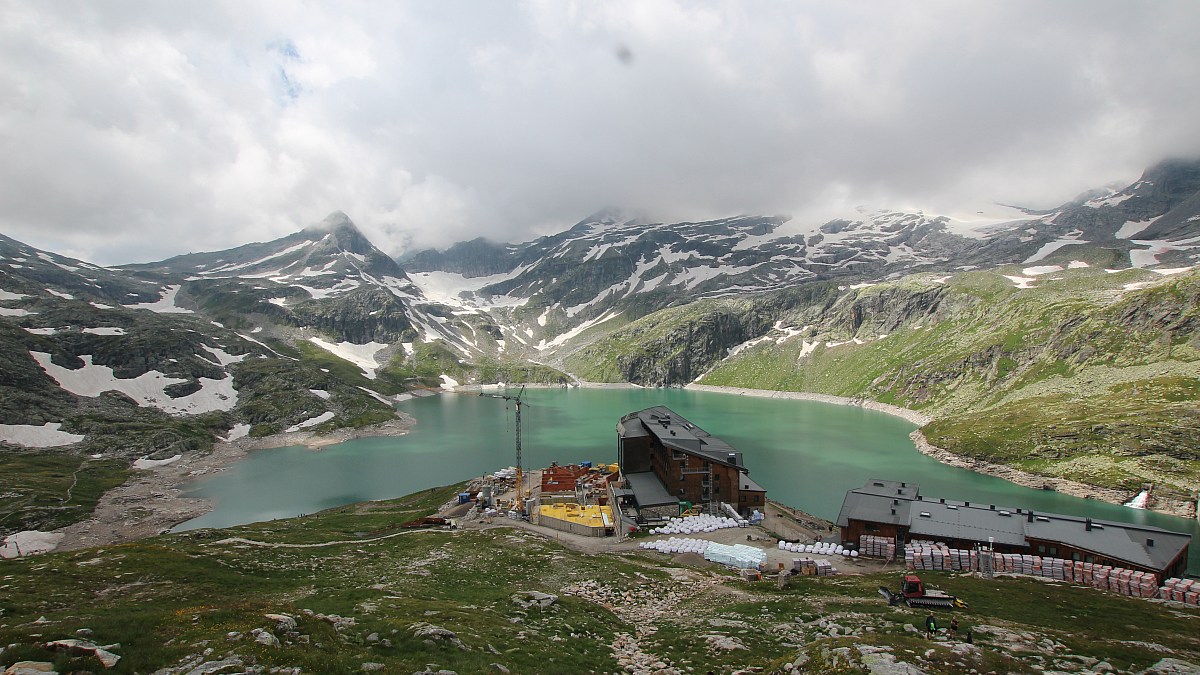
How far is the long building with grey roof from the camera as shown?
1384 inches

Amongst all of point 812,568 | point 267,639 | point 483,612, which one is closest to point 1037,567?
point 812,568

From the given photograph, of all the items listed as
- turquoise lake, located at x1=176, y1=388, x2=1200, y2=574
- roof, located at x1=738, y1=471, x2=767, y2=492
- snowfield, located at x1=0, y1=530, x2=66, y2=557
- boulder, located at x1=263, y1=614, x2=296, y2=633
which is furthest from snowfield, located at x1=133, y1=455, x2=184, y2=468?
boulder, located at x1=263, y1=614, x2=296, y2=633

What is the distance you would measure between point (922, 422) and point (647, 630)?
411ft

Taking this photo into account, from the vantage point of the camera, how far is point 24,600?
20531 mm

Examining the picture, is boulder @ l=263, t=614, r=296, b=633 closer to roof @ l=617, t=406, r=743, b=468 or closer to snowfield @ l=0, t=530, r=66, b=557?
roof @ l=617, t=406, r=743, b=468

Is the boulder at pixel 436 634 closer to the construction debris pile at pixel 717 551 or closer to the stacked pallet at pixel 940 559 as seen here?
the construction debris pile at pixel 717 551

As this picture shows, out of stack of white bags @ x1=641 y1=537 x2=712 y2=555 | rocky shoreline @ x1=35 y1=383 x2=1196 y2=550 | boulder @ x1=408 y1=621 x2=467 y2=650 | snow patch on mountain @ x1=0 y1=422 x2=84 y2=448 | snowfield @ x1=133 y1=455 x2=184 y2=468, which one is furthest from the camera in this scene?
snowfield @ x1=133 y1=455 x2=184 y2=468

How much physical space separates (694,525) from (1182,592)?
3044 cm

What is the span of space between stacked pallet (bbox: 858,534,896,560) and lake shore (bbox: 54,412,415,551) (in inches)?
2941

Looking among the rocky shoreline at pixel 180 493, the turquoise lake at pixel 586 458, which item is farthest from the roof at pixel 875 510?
the rocky shoreline at pixel 180 493

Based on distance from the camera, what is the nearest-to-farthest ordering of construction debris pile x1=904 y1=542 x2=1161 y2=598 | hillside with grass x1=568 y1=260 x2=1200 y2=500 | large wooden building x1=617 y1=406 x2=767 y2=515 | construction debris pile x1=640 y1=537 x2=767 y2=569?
construction debris pile x1=904 y1=542 x2=1161 y2=598, construction debris pile x1=640 y1=537 x2=767 y2=569, large wooden building x1=617 y1=406 x2=767 y2=515, hillside with grass x1=568 y1=260 x2=1200 y2=500

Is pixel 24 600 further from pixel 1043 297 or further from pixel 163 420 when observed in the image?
pixel 1043 297

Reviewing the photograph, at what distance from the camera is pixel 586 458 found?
93.6 m

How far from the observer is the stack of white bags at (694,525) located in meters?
47.8
